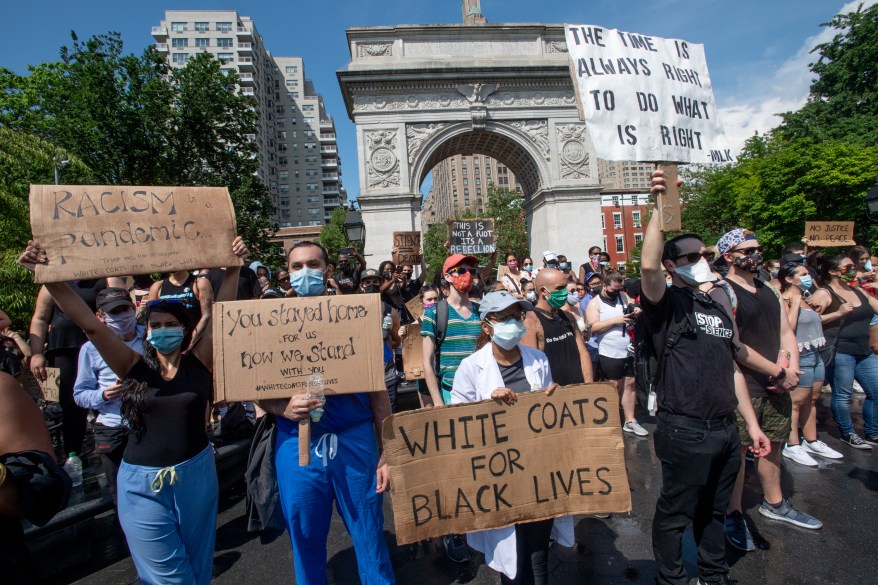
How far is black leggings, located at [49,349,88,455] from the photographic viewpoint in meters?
5.07

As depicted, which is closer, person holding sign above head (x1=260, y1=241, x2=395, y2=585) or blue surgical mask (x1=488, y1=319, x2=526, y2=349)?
person holding sign above head (x1=260, y1=241, x2=395, y2=585)

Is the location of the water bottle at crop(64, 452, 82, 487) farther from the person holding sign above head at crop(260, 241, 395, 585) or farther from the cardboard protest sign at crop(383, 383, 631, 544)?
the cardboard protest sign at crop(383, 383, 631, 544)

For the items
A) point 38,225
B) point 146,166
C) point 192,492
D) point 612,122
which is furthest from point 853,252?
point 146,166

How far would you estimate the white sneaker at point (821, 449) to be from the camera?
17.4 ft

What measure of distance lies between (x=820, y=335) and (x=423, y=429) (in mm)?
5199

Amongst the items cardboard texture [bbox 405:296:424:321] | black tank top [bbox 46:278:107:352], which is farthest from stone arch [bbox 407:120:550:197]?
black tank top [bbox 46:278:107:352]

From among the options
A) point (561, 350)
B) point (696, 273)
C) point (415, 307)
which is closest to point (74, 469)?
point (415, 307)

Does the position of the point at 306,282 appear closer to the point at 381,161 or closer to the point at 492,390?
the point at 492,390

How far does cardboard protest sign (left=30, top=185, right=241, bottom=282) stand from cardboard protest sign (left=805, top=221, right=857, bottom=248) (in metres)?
10.5

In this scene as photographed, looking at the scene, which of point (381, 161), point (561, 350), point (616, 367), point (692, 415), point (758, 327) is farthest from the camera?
point (381, 161)

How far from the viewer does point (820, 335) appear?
541cm

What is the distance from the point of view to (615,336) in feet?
20.2

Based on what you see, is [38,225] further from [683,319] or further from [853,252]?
[853,252]

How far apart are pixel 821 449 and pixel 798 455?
366mm
